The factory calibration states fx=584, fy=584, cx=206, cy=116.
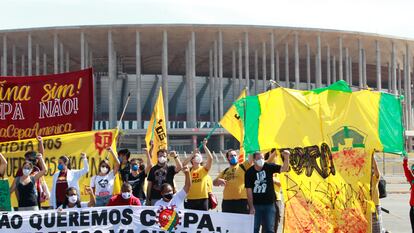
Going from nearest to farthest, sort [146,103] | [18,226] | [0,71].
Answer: [18,226] → [0,71] → [146,103]

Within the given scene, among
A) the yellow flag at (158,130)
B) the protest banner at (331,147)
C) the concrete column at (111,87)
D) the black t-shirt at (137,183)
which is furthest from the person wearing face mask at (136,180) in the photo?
the concrete column at (111,87)

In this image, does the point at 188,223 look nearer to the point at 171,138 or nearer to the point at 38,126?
the point at 38,126

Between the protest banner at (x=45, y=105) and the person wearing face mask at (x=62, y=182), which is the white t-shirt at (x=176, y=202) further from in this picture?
the protest banner at (x=45, y=105)

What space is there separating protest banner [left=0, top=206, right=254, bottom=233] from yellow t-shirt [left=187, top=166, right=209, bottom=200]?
0.99 metres

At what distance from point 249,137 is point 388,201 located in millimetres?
11421

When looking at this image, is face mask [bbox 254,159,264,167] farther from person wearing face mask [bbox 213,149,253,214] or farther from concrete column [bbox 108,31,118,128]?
concrete column [bbox 108,31,118,128]

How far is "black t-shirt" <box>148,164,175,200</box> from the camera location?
9.44 m

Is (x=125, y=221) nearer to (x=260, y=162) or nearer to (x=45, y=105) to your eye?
(x=260, y=162)

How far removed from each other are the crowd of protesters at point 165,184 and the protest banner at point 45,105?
0.96m

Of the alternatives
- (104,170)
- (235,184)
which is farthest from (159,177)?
(235,184)

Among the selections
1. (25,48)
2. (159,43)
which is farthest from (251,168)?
(25,48)

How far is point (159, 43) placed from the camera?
60656mm

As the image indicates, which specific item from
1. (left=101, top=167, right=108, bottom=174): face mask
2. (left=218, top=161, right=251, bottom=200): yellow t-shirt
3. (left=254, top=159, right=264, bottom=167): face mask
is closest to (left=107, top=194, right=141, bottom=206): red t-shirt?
(left=101, top=167, right=108, bottom=174): face mask

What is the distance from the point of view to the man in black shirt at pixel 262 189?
339 inches
